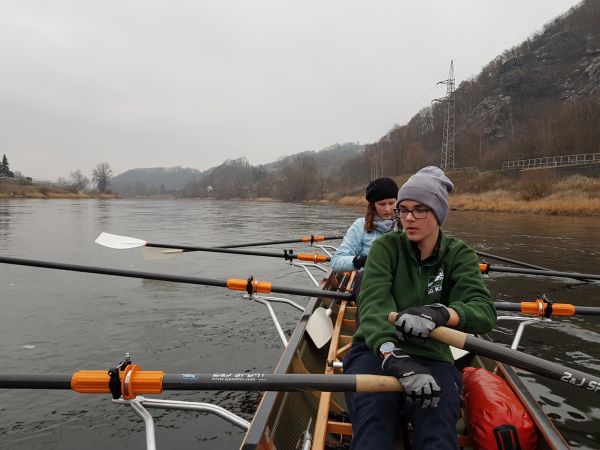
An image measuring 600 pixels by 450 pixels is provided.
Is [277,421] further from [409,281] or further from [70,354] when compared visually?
[70,354]

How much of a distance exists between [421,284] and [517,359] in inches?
26.1

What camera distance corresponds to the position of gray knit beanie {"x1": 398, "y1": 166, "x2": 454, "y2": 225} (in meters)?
2.48

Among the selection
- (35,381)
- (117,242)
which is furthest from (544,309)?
(117,242)

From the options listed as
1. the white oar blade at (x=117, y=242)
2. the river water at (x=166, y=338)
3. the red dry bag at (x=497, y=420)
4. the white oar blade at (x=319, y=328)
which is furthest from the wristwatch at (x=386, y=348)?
the white oar blade at (x=117, y=242)

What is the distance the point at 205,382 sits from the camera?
2.16 m

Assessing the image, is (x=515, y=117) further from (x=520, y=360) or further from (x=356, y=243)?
(x=520, y=360)

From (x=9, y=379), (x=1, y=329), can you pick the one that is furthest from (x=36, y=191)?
(x=9, y=379)

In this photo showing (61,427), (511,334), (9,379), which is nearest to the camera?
(9,379)

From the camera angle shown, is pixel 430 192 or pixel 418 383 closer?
pixel 418 383

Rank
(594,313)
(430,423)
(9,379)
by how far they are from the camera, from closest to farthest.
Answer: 1. (430,423)
2. (9,379)
3. (594,313)

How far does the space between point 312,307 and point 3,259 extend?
439cm

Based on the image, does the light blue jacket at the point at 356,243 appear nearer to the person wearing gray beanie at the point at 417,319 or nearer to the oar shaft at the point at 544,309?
the oar shaft at the point at 544,309

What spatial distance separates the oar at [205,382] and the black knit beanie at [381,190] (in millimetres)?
2707

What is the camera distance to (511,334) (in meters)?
6.02
